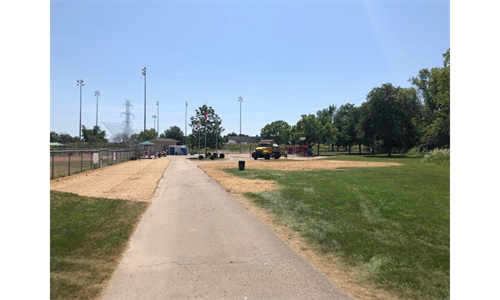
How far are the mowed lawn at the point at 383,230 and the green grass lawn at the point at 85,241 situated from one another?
4020 mm

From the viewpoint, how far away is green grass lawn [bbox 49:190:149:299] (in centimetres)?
429

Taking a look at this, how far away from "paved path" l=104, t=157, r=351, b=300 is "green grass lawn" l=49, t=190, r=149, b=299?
0.28m

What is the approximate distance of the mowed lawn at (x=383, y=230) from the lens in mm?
4543

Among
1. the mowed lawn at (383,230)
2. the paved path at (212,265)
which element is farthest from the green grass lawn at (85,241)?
the mowed lawn at (383,230)

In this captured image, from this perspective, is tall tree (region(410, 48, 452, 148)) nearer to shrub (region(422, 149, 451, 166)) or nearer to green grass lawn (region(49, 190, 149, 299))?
shrub (region(422, 149, 451, 166))

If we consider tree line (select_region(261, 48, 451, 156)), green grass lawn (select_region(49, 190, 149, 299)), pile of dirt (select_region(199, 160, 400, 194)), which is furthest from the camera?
tree line (select_region(261, 48, 451, 156))

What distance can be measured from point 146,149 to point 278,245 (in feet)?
190

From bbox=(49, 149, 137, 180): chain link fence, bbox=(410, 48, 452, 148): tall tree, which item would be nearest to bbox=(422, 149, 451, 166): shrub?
bbox=(410, 48, 452, 148): tall tree

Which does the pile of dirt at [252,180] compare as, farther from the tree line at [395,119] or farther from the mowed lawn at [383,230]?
the tree line at [395,119]

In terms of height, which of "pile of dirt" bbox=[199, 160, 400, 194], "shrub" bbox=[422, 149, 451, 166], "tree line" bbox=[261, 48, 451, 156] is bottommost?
"pile of dirt" bbox=[199, 160, 400, 194]

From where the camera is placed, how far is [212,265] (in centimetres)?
501

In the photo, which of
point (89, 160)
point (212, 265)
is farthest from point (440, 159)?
point (89, 160)
